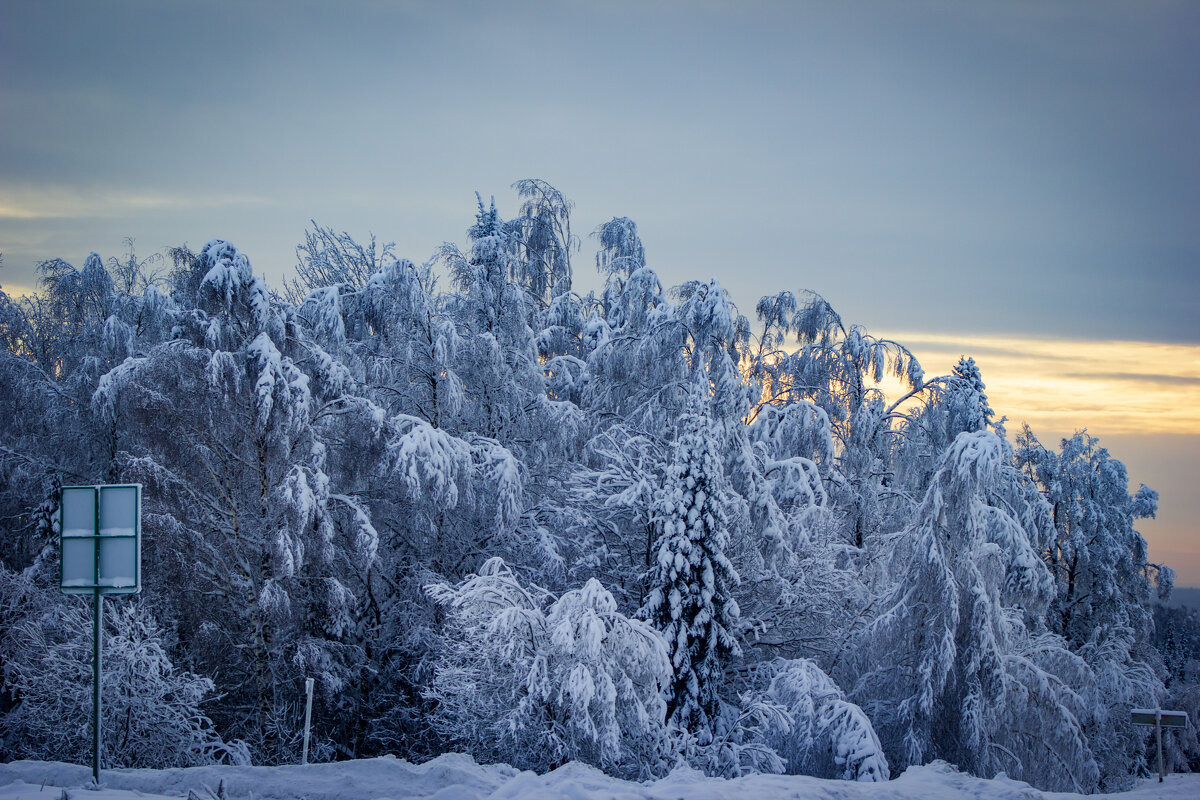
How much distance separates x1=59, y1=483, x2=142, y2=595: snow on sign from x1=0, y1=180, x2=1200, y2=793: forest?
5130 mm

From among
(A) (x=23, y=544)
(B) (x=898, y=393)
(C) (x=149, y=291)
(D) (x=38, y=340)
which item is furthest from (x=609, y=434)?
(D) (x=38, y=340)

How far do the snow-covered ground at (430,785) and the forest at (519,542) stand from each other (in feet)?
10.6

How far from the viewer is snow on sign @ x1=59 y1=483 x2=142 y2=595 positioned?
6.86 metres

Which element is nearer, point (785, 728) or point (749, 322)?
point (785, 728)

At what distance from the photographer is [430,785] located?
289 inches

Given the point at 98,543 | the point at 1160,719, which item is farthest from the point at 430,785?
the point at 1160,719

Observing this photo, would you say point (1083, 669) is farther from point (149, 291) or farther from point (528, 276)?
point (149, 291)

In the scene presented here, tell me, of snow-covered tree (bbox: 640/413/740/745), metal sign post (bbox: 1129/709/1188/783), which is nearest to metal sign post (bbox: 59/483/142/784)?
snow-covered tree (bbox: 640/413/740/745)

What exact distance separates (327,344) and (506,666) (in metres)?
8.15

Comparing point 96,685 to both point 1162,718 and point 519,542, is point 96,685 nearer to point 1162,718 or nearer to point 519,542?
point 519,542

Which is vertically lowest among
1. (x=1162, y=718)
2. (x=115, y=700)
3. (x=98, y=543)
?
(x=115, y=700)

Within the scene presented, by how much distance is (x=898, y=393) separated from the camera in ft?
71.8

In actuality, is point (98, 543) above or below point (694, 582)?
above

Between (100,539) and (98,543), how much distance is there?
0.04 m
